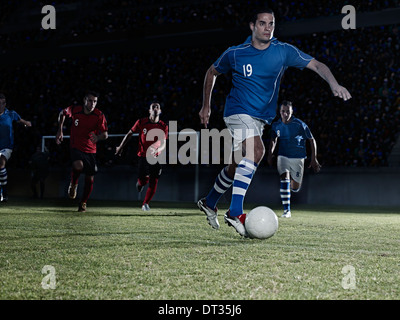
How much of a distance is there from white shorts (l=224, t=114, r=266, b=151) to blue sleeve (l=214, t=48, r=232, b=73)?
486 mm

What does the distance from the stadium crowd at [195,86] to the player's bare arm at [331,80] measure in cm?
1064

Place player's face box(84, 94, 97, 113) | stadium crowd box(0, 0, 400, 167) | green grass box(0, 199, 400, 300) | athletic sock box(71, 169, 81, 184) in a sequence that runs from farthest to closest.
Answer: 1. stadium crowd box(0, 0, 400, 167)
2. athletic sock box(71, 169, 81, 184)
3. player's face box(84, 94, 97, 113)
4. green grass box(0, 199, 400, 300)

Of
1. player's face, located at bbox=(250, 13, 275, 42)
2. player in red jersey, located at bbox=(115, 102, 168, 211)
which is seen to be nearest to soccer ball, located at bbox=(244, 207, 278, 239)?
player's face, located at bbox=(250, 13, 275, 42)

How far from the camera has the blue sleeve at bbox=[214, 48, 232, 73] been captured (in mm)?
5261

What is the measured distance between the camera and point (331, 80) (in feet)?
16.3

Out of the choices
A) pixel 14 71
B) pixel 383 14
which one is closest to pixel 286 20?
pixel 383 14

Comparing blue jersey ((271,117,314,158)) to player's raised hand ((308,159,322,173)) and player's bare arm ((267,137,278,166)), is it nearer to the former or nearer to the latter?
player's bare arm ((267,137,278,166))

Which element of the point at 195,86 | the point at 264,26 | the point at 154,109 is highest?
the point at 195,86

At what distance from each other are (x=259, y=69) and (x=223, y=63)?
38 cm

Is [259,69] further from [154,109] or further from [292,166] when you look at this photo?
[154,109]

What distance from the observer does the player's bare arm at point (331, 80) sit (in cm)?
476

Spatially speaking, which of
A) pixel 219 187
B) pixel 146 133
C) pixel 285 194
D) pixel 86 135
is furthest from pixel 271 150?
pixel 219 187

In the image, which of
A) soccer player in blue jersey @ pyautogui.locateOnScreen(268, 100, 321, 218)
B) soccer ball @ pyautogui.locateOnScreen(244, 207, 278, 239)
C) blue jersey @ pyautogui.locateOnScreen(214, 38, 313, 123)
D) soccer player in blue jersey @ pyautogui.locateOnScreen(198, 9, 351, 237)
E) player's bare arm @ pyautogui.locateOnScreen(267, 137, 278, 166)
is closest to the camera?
soccer ball @ pyautogui.locateOnScreen(244, 207, 278, 239)

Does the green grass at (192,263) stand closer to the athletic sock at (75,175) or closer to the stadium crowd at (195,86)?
the athletic sock at (75,175)
